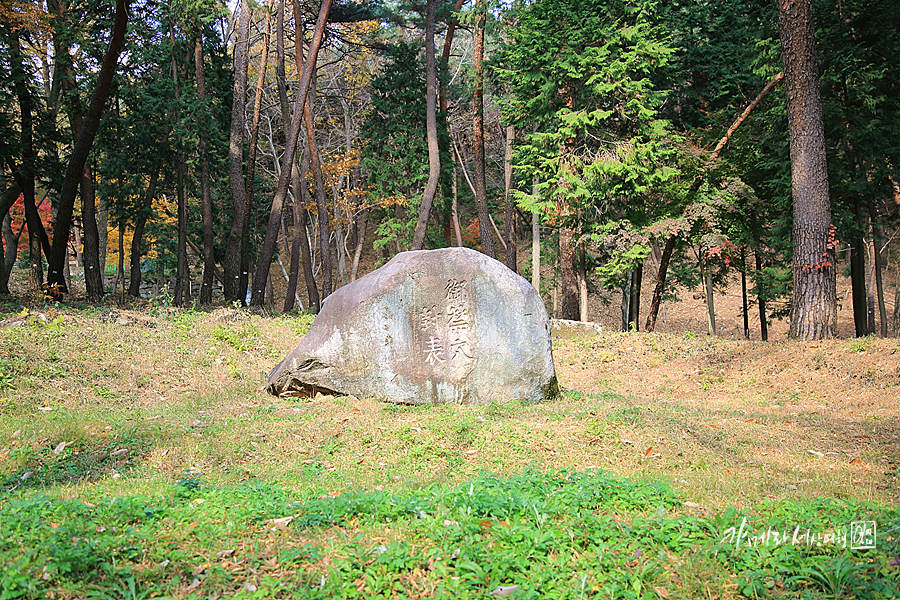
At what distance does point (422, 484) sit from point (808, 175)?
10.2m

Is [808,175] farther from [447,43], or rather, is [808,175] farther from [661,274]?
[447,43]

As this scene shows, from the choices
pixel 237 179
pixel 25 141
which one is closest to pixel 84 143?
pixel 25 141

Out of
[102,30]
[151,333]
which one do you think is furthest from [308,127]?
[151,333]

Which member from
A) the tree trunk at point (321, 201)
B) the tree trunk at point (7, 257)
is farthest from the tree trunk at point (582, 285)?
the tree trunk at point (7, 257)

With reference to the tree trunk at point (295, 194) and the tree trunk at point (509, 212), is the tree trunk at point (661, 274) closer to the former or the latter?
the tree trunk at point (509, 212)

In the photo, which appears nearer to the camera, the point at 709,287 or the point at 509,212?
the point at 709,287

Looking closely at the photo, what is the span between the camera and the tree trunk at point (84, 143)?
37.0ft

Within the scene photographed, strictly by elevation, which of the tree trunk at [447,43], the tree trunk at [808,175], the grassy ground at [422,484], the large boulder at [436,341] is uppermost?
the tree trunk at [447,43]

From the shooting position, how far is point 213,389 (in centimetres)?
908

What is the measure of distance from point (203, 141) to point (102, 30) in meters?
4.04

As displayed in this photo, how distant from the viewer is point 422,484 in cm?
478

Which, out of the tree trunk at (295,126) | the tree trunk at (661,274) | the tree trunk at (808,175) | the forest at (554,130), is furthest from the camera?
the tree trunk at (661,274)

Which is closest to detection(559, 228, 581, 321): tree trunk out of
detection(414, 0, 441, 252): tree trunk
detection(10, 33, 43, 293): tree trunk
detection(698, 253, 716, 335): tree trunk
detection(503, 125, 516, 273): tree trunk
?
detection(503, 125, 516, 273): tree trunk

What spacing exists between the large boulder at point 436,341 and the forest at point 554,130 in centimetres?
660
